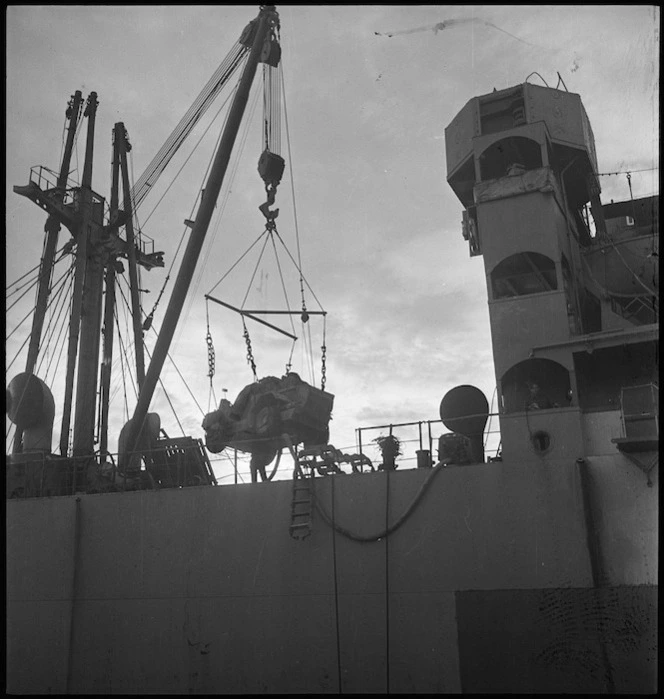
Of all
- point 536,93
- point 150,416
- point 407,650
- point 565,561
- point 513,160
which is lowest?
point 407,650

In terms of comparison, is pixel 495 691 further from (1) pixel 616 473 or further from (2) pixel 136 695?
(2) pixel 136 695

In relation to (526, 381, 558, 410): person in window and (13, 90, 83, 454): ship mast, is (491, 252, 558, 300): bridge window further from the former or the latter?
(13, 90, 83, 454): ship mast

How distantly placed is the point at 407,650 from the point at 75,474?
864 cm

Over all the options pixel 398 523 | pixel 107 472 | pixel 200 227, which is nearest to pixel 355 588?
pixel 398 523

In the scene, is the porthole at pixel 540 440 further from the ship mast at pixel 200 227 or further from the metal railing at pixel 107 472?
the ship mast at pixel 200 227

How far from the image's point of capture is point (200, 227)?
54.4ft

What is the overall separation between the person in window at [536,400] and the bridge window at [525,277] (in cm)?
188

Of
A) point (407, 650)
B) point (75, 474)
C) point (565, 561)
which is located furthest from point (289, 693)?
point (75, 474)

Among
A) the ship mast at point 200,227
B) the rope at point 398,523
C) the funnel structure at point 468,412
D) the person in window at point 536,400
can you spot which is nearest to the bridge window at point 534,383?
the person in window at point 536,400

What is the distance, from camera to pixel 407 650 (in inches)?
446

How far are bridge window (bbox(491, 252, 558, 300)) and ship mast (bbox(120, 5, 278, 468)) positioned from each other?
268 inches

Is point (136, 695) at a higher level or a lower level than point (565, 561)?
lower

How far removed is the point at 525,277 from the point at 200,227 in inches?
289

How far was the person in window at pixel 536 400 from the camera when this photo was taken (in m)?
12.2
